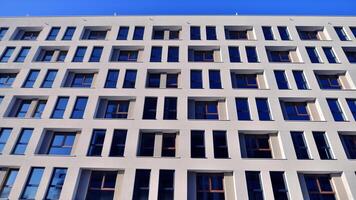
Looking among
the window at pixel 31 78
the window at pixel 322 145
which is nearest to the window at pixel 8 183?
the window at pixel 31 78

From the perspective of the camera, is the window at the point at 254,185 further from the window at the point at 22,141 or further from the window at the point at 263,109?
the window at the point at 22,141

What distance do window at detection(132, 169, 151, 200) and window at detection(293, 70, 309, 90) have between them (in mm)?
13724

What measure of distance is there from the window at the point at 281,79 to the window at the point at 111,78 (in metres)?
13.2

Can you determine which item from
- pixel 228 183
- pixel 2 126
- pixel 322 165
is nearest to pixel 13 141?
pixel 2 126

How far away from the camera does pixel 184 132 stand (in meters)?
19.0

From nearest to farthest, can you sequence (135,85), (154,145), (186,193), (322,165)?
(186,193) → (322,165) → (154,145) → (135,85)

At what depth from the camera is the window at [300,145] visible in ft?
59.8

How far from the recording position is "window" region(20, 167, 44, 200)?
1680 cm

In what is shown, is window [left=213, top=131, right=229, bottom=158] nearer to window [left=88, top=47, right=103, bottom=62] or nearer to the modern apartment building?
the modern apartment building

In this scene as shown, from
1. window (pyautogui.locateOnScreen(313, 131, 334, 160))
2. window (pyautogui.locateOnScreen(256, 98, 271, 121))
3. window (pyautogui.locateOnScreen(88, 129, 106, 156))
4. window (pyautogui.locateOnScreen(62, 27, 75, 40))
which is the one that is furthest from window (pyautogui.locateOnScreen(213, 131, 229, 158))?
window (pyautogui.locateOnScreen(62, 27, 75, 40))

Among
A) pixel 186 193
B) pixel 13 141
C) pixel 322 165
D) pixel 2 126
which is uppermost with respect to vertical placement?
pixel 2 126

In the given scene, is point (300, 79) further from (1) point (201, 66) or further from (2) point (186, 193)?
(2) point (186, 193)

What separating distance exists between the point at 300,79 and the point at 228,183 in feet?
36.6

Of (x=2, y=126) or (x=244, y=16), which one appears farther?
(x=244, y=16)
